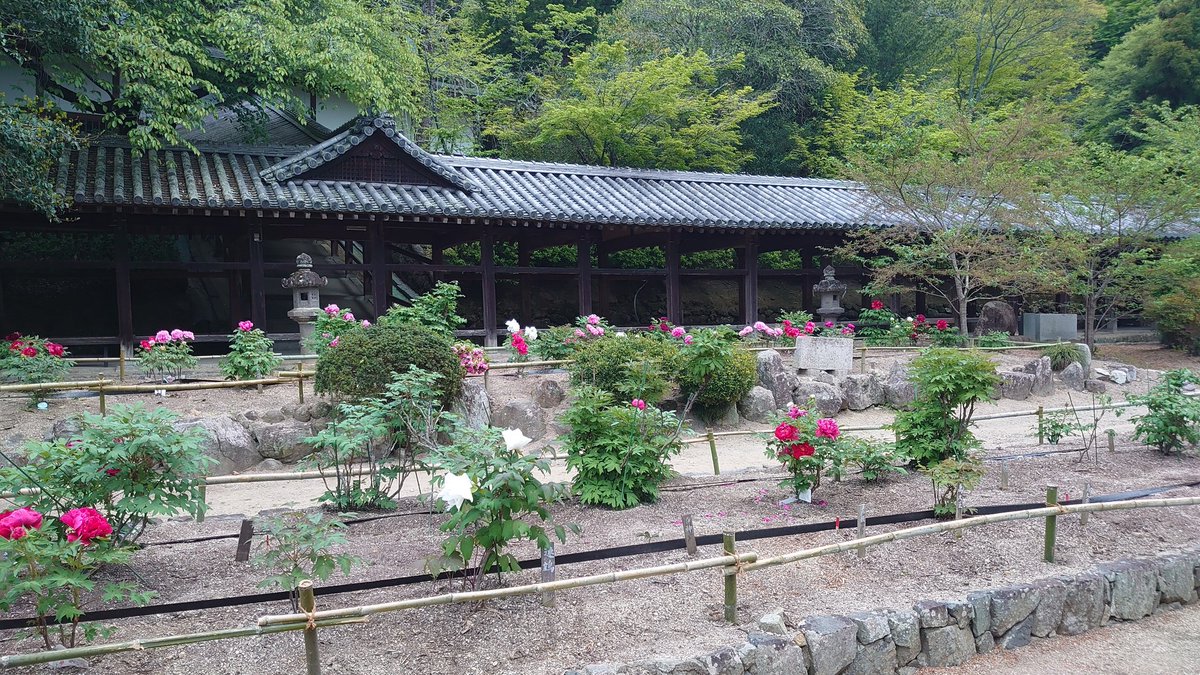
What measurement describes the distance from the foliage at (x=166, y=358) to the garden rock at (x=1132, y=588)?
968cm

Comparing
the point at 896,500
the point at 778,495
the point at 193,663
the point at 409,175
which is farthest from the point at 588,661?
the point at 409,175

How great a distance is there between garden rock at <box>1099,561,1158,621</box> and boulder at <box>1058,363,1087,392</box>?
9506mm

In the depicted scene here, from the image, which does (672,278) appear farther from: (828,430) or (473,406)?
(828,430)

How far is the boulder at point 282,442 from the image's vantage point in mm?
8070

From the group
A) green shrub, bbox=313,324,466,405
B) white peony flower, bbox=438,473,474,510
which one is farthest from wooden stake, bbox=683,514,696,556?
green shrub, bbox=313,324,466,405

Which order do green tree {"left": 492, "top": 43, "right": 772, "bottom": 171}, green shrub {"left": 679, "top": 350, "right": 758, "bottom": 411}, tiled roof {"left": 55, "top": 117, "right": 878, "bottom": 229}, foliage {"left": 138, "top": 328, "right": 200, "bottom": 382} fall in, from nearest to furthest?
foliage {"left": 138, "top": 328, "right": 200, "bottom": 382} → green shrub {"left": 679, "top": 350, "right": 758, "bottom": 411} → tiled roof {"left": 55, "top": 117, "right": 878, "bottom": 229} → green tree {"left": 492, "top": 43, "right": 772, "bottom": 171}

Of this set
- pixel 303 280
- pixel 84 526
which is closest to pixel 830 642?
pixel 84 526

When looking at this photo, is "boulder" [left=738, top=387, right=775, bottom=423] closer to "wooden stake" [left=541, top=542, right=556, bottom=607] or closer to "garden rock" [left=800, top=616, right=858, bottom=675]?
"garden rock" [left=800, top=616, right=858, bottom=675]

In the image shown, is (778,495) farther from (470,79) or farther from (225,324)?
(470,79)

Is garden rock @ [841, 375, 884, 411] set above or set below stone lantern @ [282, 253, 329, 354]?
below

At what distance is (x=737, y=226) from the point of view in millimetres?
13922

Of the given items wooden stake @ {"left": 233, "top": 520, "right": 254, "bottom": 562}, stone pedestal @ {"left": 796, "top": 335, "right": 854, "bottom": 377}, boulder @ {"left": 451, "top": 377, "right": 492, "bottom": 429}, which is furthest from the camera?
stone pedestal @ {"left": 796, "top": 335, "right": 854, "bottom": 377}

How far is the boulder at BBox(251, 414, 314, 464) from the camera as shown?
8.07 metres

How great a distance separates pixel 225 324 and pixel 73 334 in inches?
106
